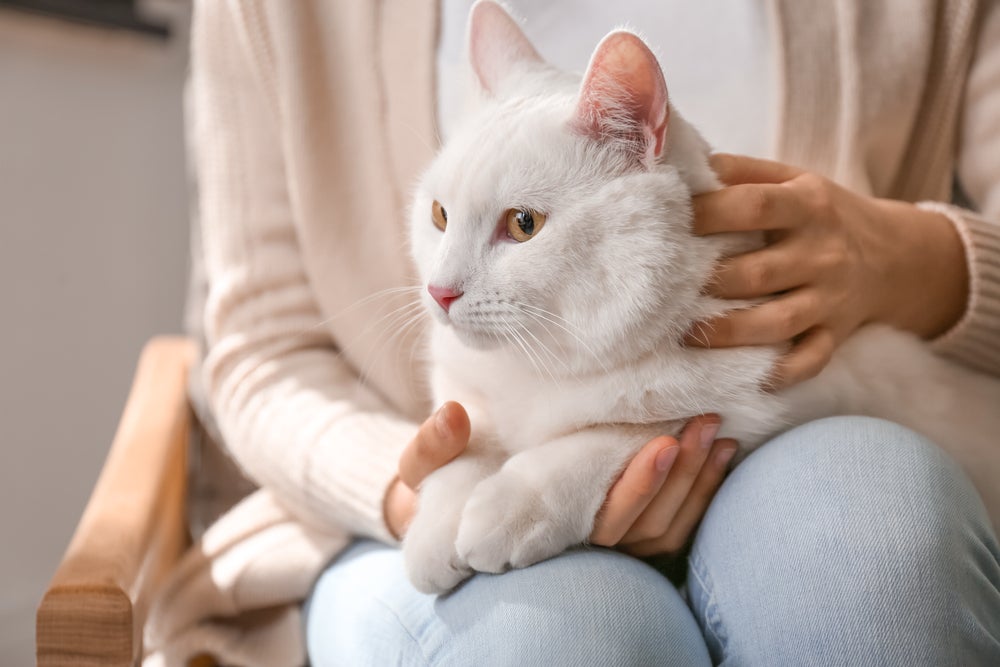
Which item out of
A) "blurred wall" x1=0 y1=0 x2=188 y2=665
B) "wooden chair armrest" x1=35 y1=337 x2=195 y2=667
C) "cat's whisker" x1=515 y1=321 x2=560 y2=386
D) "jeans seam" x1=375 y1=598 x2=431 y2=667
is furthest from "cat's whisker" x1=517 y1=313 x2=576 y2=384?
"blurred wall" x1=0 y1=0 x2=188 y2=665

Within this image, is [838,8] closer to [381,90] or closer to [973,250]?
[973,250]

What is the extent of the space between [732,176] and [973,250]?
0.29 metres

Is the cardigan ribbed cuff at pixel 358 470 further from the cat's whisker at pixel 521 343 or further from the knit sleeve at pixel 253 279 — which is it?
the cat's whisker at pixel 521 343

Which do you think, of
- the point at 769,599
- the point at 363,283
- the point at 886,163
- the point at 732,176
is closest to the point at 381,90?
the point at 363,283

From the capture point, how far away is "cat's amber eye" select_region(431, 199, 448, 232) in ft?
2.27

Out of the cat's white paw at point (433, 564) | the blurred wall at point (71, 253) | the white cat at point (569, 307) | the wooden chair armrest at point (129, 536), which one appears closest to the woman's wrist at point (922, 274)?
the white cat at point (569, 307)

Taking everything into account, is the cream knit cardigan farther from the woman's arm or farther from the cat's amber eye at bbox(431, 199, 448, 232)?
the cat's amber eye at bbox(431, 199, 448, 232)

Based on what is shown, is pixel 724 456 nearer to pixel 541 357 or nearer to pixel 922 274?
pixel 541 357

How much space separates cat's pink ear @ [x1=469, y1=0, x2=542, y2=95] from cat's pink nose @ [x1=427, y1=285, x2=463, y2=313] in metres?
0.22

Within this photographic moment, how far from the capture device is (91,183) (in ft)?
4.80

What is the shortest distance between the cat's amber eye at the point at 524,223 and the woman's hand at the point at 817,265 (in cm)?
12

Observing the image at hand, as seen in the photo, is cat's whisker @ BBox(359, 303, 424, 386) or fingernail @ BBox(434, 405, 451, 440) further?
cat's whisker @ BBox(359, 303, 424, 386)

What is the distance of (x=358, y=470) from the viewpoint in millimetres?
836

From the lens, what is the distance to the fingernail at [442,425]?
2.20ft
